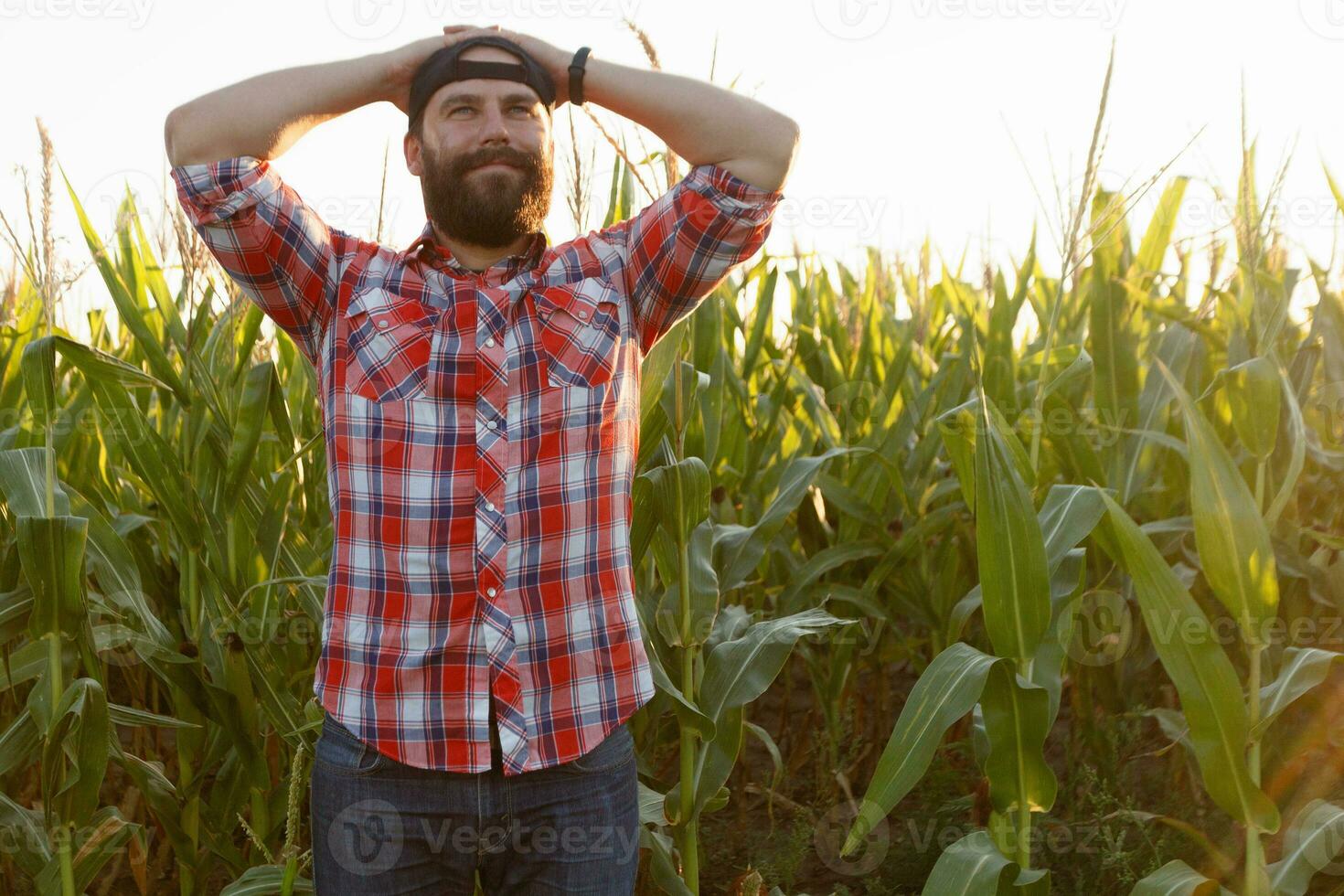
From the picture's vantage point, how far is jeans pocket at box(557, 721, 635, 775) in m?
1.78

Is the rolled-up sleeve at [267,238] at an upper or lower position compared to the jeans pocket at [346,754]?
upper

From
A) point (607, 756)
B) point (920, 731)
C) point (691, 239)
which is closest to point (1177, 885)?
point (920, 731)

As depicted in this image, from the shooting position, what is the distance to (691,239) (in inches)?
73.5

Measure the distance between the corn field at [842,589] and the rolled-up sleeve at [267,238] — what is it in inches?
15.5

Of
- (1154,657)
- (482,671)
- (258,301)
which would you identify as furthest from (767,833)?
(258,301)

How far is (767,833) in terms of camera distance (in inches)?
123

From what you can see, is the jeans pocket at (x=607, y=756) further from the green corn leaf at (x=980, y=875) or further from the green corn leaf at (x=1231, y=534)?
the green corn leaf at (x=1231, y=534)

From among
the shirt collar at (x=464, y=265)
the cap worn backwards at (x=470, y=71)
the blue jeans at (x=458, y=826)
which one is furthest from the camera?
the shirt collar at (x=464, y=265)

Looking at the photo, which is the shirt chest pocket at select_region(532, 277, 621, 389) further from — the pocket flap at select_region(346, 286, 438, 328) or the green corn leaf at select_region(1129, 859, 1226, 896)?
the green corn leaf at select_region(1129, 859, 1226, 896)

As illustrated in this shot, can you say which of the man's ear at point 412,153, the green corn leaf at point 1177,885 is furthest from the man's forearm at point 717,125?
the green corn leaf at point 1177,885

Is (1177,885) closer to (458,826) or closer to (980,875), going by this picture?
(980,875)

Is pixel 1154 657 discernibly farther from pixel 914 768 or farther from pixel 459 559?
pixel 459 559

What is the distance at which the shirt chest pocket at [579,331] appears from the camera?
1.86 m

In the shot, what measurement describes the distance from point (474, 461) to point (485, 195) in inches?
17.2
